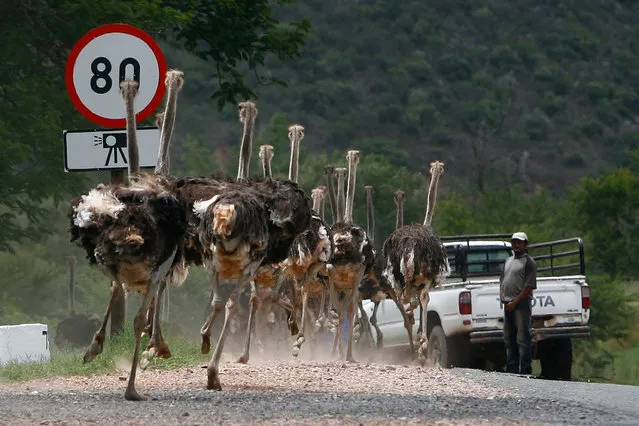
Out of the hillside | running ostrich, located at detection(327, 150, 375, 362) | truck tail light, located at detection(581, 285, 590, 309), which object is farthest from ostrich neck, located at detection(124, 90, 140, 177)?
the hillside

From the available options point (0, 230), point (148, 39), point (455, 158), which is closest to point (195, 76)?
point (455, 158)

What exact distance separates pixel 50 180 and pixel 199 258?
11.7 m

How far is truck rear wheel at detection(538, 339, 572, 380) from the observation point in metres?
20.2

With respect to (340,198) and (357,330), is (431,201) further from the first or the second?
(357,330)

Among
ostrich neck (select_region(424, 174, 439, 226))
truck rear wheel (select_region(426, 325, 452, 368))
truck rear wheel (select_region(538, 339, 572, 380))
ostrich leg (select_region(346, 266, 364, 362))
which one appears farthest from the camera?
truck rear wheel (select_region(538, 339, 572, 380))

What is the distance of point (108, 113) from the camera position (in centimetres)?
1469

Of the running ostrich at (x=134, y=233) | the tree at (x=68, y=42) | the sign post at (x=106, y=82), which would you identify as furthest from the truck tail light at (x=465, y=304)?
the running ostrich at (x=134, y=233)

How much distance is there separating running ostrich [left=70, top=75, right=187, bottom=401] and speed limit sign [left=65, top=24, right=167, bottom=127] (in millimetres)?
2718

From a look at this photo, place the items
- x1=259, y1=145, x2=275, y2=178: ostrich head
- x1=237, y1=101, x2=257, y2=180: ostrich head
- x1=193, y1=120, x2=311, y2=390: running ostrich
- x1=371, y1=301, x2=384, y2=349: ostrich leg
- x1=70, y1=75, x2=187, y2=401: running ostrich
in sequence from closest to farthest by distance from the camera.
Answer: x1=70, y1=75, x2=187, y2=401: running ostrich < x1=193, y1=120, x2=311, y2=390: running ostrich < x1=237, y1=101, x2=257, y2=180: ostrich head < x1=259, y1=145, x2=275, y2=178: ostrich head < x1=371, y1=301, x2=384, y2=349: ostrich leg

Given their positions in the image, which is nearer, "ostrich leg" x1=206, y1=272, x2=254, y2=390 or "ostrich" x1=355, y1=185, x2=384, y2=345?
"ostrich leg" x1=206, y1=272, x2=254, y2=390

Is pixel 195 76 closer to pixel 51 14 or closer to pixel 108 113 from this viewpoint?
pixel 51 14

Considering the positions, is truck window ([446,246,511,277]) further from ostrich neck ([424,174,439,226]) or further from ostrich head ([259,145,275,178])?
ostrich head ([259,145,275,178])

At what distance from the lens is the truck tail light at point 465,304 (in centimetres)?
1927

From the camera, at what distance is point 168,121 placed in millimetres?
13969
